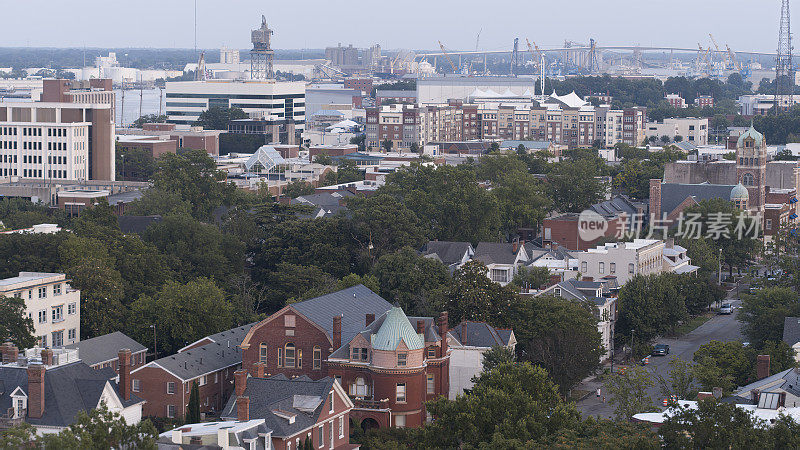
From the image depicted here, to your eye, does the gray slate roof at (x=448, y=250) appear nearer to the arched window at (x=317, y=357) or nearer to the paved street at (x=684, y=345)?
the paved street at (x=684, y=345)

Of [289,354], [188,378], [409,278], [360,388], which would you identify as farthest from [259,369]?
[409,278]

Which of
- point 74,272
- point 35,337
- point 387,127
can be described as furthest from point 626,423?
point 387,127

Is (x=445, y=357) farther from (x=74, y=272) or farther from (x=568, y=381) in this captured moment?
(x=74, y=272)

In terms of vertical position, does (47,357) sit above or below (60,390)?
above

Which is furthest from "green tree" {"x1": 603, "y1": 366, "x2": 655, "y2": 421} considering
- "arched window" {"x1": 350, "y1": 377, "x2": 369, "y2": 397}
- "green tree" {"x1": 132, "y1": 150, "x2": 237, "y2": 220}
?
→ "green tree" {"x1": 132, "y1": 150, "x2": 237, "y2": 220}

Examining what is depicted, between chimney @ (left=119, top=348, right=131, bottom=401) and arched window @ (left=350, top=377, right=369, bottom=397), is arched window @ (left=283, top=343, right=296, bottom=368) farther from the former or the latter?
chimney @ (left=119, top=348, right=131, bottom=401)

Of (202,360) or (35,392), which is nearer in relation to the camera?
(35,392)

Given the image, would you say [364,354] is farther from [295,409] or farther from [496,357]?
[295,409]
